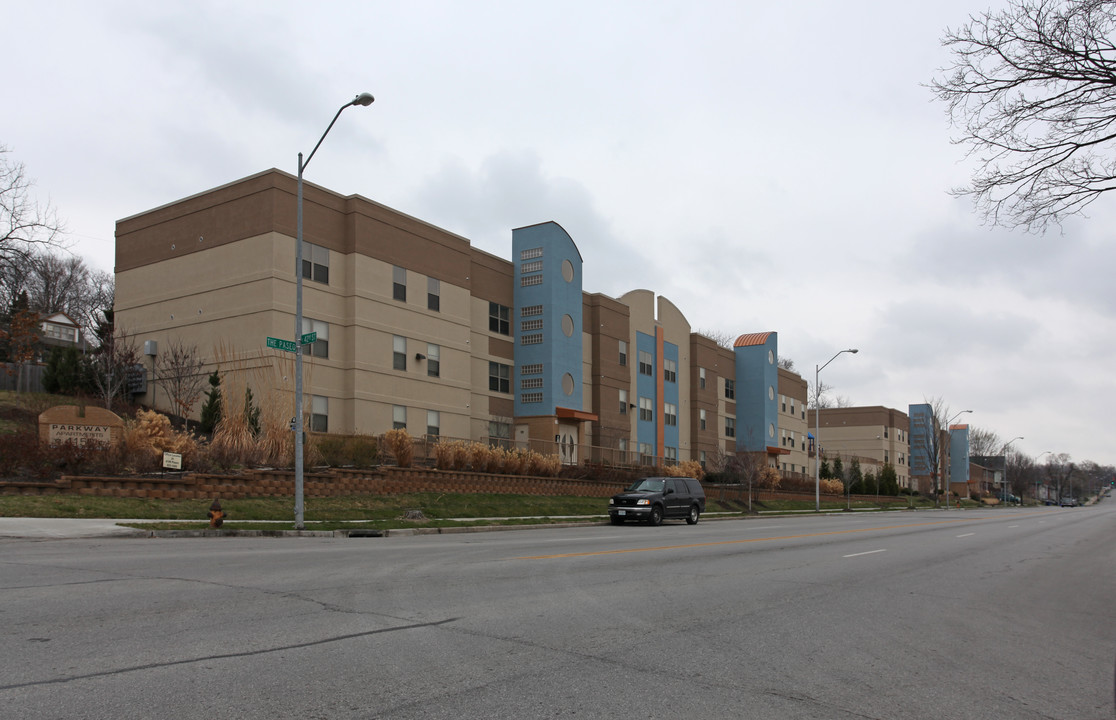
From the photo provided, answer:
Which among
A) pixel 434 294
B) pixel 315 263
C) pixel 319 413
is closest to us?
pixel 319 413

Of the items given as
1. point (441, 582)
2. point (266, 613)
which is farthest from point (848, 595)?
point (266, 613)

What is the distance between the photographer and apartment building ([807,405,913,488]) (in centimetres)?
10725

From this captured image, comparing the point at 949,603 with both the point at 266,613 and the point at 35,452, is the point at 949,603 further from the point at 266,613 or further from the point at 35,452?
the point at 35,452

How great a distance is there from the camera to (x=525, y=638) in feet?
25.3

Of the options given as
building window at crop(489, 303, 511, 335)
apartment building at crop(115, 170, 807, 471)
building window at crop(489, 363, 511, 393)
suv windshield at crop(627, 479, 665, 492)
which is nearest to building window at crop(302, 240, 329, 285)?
apartment building at crop(115, 170, 807, 471)

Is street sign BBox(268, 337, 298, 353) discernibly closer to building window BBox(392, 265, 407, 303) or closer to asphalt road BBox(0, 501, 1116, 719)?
asphalt road BBox(0, 501, 1116, 719)

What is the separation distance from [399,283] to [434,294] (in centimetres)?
224

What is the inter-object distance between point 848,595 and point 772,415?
2381 inches

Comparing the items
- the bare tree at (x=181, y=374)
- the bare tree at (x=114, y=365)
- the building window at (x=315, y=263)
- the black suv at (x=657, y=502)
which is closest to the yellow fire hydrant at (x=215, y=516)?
the black suv at (x=657, y=502)

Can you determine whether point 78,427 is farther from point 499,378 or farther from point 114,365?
point 499,378

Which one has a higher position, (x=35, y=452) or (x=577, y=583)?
(x=35, y=452)

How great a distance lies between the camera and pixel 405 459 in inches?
1172

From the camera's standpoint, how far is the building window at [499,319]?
4322 centimetres

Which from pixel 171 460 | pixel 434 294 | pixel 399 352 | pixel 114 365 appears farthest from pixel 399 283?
pixel 171 460
